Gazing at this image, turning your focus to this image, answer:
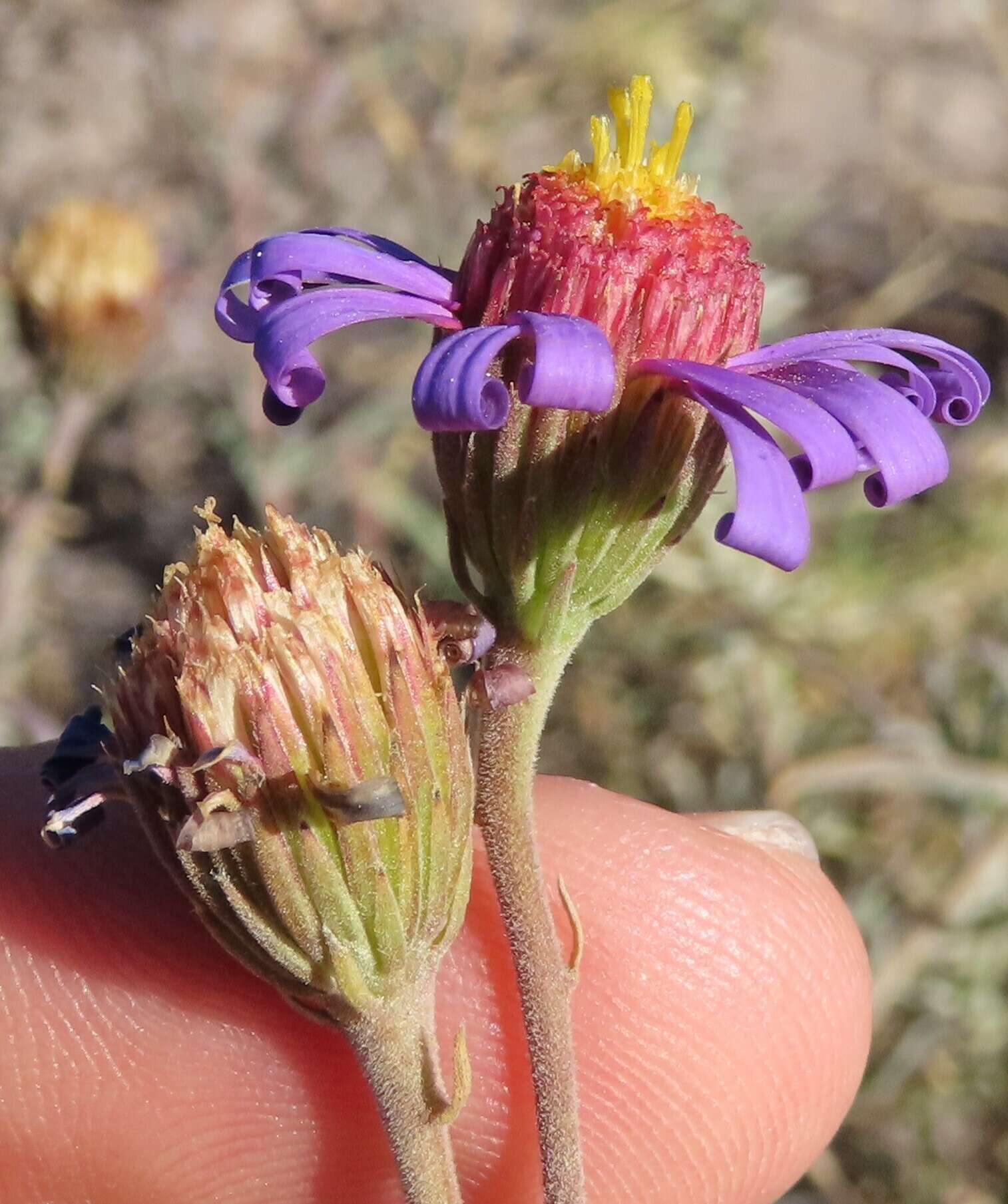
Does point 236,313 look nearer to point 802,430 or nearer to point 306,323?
point 306,323

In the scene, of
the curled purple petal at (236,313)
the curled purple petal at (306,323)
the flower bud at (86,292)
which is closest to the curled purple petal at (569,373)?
the curled purple petal at (306,323)

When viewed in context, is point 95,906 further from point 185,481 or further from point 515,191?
point 185,481

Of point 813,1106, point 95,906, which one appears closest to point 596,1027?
point 813,1106

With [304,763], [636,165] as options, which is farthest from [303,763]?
[636,165]

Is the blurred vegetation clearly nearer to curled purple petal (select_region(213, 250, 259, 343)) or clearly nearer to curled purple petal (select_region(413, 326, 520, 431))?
curled purple petal (select_region(213, 250, 259, 343))

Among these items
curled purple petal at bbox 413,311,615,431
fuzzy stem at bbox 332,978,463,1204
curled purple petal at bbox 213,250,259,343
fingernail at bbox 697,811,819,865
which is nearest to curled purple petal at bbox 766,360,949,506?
curled purple petal at bbox 413,311,615,431

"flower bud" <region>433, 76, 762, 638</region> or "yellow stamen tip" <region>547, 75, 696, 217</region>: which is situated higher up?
"yellow stamen tip" <region>547, 75, 696, 217</region>
